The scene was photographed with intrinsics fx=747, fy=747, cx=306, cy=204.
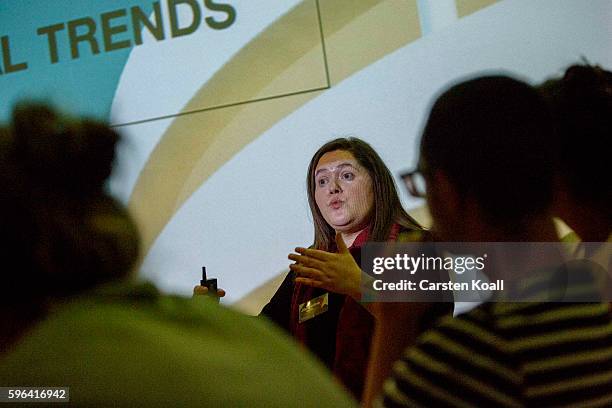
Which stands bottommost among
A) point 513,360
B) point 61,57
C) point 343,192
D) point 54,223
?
point 513,360

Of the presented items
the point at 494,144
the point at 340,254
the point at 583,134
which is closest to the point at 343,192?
the point at 340,254

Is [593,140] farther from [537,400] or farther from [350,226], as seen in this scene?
[537,400]

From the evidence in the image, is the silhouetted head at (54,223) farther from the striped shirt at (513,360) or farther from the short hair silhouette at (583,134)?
the short hair silhouette at (583,134)

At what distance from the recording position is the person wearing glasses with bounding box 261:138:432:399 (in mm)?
2068

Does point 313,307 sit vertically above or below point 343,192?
below

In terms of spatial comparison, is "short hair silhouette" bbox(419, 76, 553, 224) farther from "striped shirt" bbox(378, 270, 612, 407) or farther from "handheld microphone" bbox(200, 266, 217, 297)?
"handheld microphone" bbox(200, 266, 217, 297)

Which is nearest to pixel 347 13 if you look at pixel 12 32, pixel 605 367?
pixel 12 32

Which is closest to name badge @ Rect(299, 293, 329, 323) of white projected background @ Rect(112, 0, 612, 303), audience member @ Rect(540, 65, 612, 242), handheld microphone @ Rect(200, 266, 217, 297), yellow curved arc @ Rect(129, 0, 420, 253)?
white projected background @ Rect(112, 0, 612, 303)

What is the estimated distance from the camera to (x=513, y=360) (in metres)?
0.96

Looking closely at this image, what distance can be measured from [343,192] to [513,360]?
1.24 m

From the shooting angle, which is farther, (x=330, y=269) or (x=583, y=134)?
(x=330, y=269)

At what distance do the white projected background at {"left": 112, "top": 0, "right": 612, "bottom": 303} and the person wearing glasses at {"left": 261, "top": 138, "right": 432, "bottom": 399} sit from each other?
0.04 metres

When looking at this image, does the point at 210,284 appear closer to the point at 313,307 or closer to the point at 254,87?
the point at 313,307

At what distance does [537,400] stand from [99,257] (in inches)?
22.3
